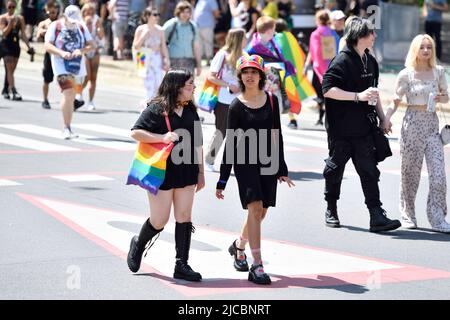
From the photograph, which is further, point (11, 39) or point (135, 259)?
point (11, 39)

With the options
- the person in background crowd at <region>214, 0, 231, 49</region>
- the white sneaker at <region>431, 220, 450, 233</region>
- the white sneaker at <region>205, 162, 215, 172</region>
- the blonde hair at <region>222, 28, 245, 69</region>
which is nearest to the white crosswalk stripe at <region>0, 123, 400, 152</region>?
the white sneaker at <region>205, 162, 215, 172</region>

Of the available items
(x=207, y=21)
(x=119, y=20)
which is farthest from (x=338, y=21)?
(x=119, y=20)

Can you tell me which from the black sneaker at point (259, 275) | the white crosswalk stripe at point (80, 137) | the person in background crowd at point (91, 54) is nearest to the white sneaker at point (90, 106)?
the person in background crowd at point (91, 54)

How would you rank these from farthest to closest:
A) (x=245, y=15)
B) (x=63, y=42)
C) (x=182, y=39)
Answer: (x=245, y=15)
(x=182, y=39)
(x=63, y=42)

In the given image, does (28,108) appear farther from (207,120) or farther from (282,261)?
(282,261)

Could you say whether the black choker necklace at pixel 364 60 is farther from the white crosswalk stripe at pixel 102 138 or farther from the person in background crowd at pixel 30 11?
the person in background crowd at pixel 30 11

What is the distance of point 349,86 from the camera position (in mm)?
11195

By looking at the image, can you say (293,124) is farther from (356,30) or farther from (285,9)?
(356,30)

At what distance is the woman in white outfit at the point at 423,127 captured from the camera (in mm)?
11227

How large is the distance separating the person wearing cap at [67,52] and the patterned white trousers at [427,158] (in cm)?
666

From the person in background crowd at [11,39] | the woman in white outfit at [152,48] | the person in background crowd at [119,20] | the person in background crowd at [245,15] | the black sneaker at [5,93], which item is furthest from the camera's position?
the person in background crowd at [119,20]

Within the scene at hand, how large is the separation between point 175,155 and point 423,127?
335 cm
